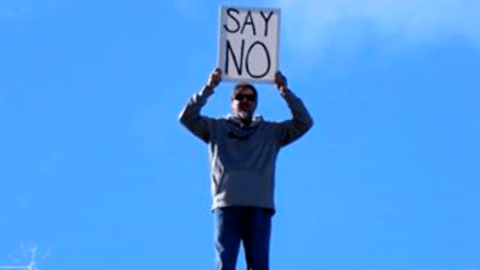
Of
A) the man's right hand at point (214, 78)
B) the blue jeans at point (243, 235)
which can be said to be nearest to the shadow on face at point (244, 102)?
the man's right hand at point (214, 78)

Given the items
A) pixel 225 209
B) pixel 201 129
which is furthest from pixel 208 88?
pixel 225 209

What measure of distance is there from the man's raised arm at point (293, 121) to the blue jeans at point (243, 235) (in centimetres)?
55

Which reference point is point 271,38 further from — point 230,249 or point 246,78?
point 230,249

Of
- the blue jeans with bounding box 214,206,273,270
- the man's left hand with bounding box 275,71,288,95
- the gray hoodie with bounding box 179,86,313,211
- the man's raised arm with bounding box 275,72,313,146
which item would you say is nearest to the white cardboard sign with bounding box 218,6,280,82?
the man's left hand with bounding box 275,71,288,95

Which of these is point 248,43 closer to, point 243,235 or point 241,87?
point 241,87

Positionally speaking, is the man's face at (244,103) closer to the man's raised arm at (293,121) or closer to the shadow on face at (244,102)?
the shadow on face at (244,102)

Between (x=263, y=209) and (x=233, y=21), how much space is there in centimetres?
139

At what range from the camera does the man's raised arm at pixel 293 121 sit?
645 cm

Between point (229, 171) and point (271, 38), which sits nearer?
point (229, 171)

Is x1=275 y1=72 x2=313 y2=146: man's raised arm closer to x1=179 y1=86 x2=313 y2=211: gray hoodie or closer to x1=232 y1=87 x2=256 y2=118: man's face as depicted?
x1=179 y1=86 x2=313 y2=211: gray hoodie

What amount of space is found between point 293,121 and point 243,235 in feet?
2.74

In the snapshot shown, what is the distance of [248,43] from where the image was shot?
264 inches

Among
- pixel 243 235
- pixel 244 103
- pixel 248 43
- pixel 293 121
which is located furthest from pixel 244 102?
pixel 243 235

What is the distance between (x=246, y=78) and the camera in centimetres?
657
